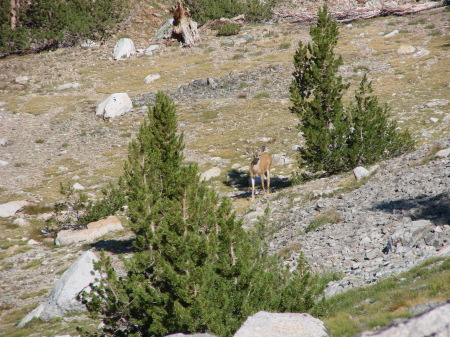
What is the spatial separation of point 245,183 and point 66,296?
13959 millimetres

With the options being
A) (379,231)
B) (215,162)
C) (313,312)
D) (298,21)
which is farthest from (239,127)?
(298,21)

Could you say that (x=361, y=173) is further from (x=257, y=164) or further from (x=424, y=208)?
(x=424, y=208)

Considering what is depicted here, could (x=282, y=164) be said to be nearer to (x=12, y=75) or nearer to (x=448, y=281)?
(x=448, y=281)

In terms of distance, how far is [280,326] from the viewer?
6.98m

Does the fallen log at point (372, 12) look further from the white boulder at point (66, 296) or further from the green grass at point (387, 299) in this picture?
the green grass at point (387, 299)

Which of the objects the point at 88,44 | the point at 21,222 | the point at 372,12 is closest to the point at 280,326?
the point at 21,222

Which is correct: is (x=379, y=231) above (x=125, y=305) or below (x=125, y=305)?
below

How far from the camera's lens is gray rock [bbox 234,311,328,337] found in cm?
669

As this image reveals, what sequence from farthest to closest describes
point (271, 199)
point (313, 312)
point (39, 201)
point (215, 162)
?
point (215, 162) < point (39, 201) < point (271, 199) < point (313, 312)

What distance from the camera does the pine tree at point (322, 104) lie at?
2081cm

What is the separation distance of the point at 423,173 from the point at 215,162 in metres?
15.5

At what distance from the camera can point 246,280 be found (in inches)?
331

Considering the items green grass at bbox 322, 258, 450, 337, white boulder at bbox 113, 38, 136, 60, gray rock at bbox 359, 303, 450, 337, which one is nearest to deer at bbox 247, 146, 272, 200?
green grass at bbox 322, 258, 450, 337

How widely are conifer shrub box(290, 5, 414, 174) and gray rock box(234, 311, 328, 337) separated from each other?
1423 cm
